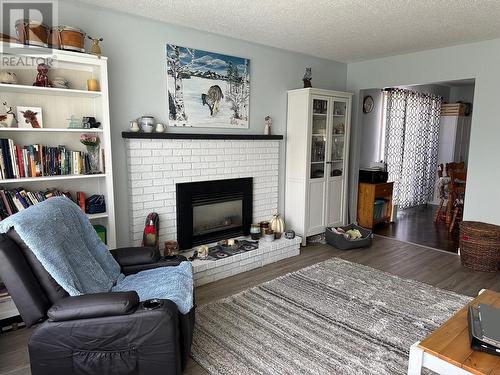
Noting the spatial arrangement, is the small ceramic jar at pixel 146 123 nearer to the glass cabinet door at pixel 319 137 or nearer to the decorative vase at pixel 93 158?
the decorative vase at pixel 93 158

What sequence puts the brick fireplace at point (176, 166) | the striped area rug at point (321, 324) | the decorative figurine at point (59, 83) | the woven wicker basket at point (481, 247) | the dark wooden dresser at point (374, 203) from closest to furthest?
the striped area rug at point (321, 324) → the decorative figurine at point (59, 83) → the brick fireplace at point (176, 166) → the woven wicker basket at point (481, 247) → the dark wooden dresser at point (374, 203)

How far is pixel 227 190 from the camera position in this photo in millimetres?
3836

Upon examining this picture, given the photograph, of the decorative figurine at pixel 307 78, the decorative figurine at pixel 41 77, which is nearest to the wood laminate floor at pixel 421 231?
the decorative figurine at pixel 307 78

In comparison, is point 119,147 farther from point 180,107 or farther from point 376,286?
point 376,286

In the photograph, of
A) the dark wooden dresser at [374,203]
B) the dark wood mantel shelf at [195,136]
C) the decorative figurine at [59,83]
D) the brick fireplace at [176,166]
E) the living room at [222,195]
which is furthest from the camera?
the dark wooden dresser at [374,203]

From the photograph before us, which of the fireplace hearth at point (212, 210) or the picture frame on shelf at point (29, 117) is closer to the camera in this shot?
the picture frame on shelf at point (29, 117)

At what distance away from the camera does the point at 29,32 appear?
2.33 m

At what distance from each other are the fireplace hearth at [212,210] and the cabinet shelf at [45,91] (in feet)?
3.83

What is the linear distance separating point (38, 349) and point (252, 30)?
3123 mm

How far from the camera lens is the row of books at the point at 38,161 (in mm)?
2396

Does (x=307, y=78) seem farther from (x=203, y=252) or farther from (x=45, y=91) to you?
(x=45, y=91)

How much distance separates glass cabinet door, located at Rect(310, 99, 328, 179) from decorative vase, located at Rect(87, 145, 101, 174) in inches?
99.1

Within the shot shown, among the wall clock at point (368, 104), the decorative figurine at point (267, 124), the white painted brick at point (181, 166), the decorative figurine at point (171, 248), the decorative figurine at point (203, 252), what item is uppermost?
the wall clock at point (368, 104)

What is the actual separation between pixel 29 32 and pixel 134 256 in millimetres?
1710
